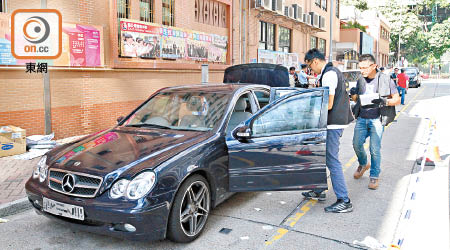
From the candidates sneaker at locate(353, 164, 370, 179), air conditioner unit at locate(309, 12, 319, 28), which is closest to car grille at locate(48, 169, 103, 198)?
sneaker at locate(353, 164, 370, 179)

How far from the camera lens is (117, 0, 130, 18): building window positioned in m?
10.7

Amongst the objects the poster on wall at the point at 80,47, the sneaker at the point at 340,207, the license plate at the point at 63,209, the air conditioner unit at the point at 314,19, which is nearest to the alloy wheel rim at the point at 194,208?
the license plate at the point at 63,209

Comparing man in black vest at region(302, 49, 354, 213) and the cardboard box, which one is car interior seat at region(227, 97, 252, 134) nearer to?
man in black vest at region(302, 49, 354, 213)

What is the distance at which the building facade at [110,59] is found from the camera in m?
8.43

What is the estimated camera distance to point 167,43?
12352 mm

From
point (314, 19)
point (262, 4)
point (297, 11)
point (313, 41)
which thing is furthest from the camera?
point (313, 41)

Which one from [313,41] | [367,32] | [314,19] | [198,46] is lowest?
[198,46]

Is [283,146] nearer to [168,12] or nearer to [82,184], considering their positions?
[82,184]

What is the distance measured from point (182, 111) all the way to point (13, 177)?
323cm

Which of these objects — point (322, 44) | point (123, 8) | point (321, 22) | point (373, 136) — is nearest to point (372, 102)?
point (373, 136)

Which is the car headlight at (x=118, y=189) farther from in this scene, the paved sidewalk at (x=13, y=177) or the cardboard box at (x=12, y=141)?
the cardboard box at (x=12, y=141)

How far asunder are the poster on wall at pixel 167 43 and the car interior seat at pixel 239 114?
6555 mm

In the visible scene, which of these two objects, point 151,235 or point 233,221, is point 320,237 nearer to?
point 233,221

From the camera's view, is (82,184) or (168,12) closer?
(82,184)
